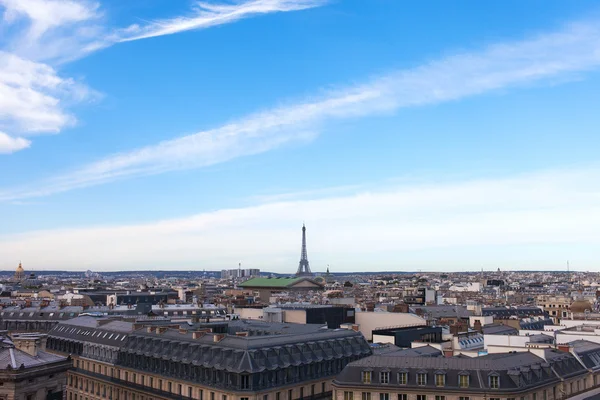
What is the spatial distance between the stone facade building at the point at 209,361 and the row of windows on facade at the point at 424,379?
11.3m

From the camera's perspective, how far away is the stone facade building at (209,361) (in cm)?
6462

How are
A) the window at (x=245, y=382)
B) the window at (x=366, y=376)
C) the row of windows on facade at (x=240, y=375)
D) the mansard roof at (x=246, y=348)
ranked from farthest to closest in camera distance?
1. the mansard roof at (x=246, y=348)
2. the row of windows on facade at (x=240, y=375)
3. the window at (x=245, y=382)
4. the window at (x=366, y=376)

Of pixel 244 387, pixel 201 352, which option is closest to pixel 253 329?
pixel 201 352

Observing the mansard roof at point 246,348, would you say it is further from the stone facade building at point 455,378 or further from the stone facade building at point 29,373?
the stone facade building at point 29,373

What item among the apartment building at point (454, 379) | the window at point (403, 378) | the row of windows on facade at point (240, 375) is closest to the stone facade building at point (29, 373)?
the row of windows on facade at point (240, 375)

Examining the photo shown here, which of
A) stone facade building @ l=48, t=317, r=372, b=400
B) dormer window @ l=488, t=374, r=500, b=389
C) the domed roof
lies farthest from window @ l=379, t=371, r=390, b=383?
the domed roof

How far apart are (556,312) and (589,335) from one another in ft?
364

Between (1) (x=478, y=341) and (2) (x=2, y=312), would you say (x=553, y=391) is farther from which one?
(2) (x=2, y=312)

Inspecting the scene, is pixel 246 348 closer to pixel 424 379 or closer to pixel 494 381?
pixel 424 379

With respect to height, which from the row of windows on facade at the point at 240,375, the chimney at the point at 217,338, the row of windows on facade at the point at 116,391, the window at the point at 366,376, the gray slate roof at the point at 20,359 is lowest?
the row of windows on facade at the point at 116,391

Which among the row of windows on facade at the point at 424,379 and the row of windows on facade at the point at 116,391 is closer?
the row of windows on facade at the point at 424,379

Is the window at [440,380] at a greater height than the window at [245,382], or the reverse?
the window at [440,380]

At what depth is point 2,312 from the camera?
5044 inches

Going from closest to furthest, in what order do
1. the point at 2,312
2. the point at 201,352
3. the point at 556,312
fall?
the point at 201,352 < the point at 2,312 < the point at 556,312
